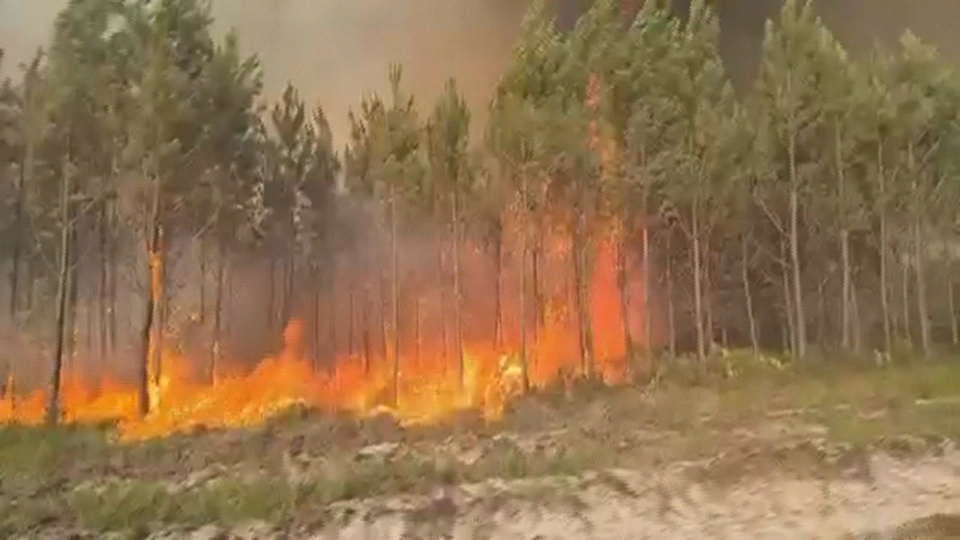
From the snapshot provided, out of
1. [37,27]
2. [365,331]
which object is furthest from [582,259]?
[37,27]

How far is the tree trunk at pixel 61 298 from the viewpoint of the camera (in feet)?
21.3

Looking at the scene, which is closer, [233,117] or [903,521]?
[903,521]

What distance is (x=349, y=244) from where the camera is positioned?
719 cm

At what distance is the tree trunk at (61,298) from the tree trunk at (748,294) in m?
4.44

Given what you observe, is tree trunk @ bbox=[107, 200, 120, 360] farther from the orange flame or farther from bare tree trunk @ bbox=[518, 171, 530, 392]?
bare tree trunk @ bbox=[518, 171, 530, 392]

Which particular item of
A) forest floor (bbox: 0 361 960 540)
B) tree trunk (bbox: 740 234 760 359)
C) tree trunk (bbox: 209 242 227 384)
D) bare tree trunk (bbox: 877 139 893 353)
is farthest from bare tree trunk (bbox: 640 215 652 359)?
tree trunk (bbox: 209 242 227 384)

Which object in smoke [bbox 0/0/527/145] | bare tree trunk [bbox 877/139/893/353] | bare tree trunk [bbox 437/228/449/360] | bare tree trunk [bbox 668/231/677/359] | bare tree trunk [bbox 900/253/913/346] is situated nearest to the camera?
smoke [bbox 0/0/527/145]

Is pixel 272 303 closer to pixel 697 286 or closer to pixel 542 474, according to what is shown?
pixel 542 474

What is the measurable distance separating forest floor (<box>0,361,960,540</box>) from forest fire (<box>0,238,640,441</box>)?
0.69ft

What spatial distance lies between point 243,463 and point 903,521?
3.22 metres

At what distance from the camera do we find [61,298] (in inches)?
293

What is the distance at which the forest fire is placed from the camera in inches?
243

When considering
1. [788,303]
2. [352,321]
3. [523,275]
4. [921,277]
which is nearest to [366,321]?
[352,321]

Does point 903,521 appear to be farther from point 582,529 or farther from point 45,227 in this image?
point 45,227
